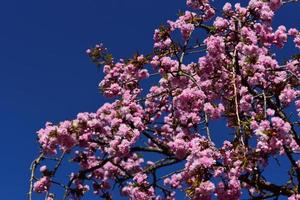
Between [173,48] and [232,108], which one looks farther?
[173,48]

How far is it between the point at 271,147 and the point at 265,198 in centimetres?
227

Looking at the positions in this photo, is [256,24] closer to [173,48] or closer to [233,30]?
[233,30]

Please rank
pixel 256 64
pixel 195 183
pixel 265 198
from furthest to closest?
pixel 265 198, pixel 256 64, pixel 195 183

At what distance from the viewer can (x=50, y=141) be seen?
8719 mm

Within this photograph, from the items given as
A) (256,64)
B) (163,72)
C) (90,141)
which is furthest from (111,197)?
(256,64)

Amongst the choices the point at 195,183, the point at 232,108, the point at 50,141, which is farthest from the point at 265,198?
the point at 50,141

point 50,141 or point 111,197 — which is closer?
point 50,141

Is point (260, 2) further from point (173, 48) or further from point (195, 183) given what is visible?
point (195, 183)

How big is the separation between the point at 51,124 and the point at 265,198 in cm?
349

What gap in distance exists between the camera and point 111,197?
10625mm

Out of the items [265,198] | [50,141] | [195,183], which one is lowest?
[195,183]

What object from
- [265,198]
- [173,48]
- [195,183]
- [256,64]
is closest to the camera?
[195,183]

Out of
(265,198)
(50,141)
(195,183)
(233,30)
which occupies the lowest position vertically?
(195,183)

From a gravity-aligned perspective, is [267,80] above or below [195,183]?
above
